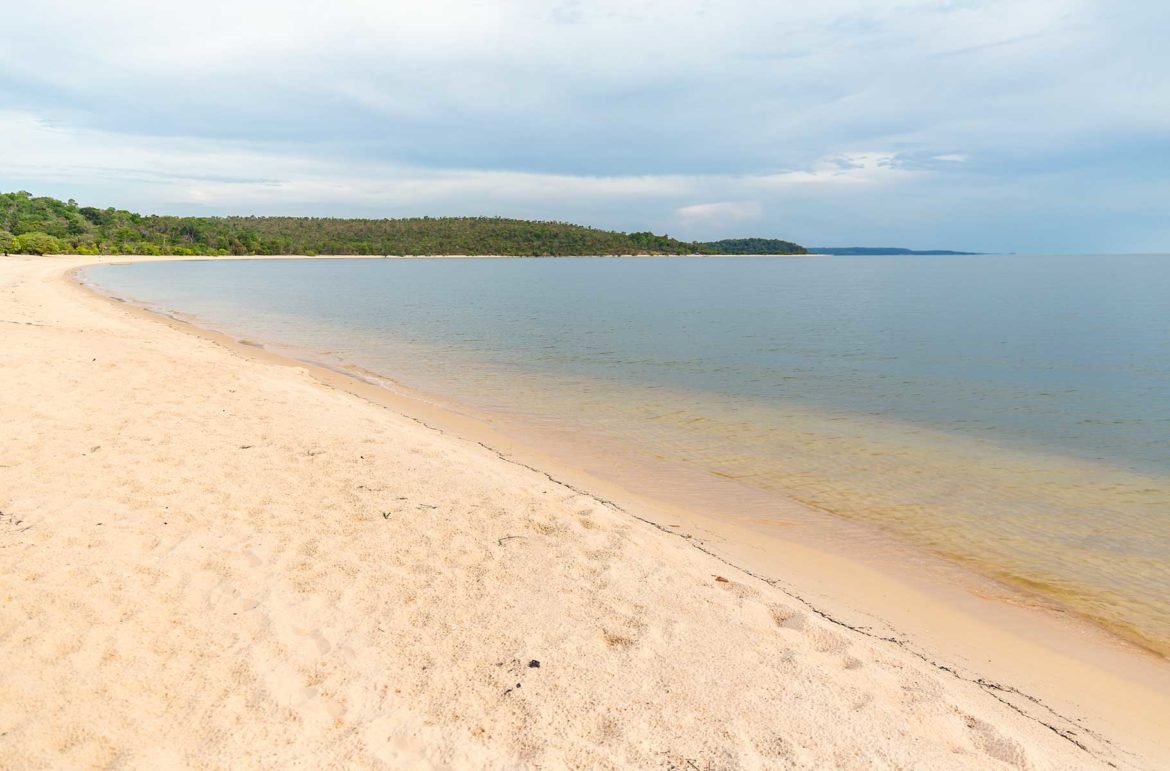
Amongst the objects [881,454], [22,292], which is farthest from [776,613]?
[22,292]

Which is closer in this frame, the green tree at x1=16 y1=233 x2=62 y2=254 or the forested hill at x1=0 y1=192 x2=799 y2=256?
the green tree at x1=16 y1=233 x2=62 y2=254

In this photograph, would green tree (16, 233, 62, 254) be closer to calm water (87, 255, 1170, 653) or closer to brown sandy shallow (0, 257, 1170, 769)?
calm water (87, 255, 1170, 653)

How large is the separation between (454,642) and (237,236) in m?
159

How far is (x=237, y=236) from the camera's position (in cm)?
14125

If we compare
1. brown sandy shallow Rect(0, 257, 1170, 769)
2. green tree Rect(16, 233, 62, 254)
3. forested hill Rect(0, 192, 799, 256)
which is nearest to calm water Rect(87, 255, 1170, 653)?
brown sandy shallow Rect(0, 257, 1170, 769)

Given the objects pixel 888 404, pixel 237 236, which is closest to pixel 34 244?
pixel 237 236

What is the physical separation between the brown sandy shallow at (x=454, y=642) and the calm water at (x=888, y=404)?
192 cm

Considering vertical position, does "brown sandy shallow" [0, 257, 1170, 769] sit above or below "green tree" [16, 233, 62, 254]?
below

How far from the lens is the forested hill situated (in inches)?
3846

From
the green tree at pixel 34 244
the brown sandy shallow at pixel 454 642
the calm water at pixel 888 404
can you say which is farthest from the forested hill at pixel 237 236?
the brown sandy shallow at pixel 454 642

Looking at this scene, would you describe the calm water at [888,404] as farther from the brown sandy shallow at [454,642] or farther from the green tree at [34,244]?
the green tree at [34,244]

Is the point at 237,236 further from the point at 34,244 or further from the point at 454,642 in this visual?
A: the point at 454,642

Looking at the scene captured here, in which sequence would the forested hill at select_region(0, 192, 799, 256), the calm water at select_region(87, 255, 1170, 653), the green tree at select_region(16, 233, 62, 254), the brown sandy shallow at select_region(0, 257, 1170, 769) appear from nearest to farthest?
the brown sandy shallow at select_region(0, 257, 1170, 769), the calm water at select_region(87, 255, 1170, 653), the green tree at select_region(16, 233, 62, 254), the forested hill at select_region(0, 192, 799, 256)

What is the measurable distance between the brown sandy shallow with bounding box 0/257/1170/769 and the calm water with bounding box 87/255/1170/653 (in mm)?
1921
